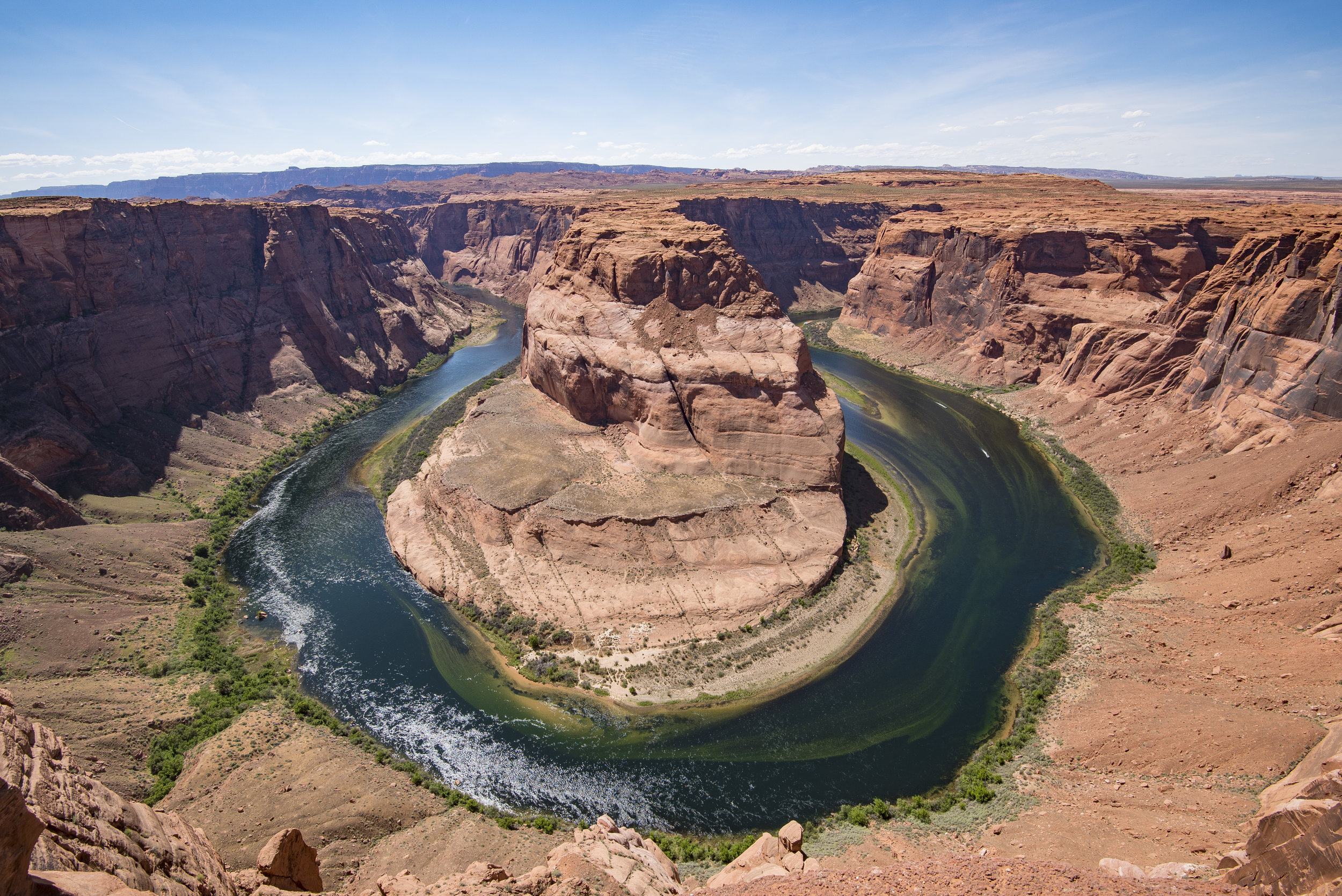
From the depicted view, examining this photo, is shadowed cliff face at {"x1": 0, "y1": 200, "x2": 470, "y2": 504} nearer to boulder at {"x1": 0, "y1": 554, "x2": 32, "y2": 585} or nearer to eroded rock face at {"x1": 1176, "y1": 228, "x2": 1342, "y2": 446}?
boulder at {"x1": 0, "y1": 554, "x2": 32, "y2": 585}

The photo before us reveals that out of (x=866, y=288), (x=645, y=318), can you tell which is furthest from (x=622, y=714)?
(x=866, y=288)

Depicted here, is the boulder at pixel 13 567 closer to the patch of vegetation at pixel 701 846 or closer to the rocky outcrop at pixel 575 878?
the rocky outcrop at pixel 575 878

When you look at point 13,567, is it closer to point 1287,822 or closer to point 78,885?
point 78,885

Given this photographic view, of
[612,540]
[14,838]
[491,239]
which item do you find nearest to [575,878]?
[14,838]

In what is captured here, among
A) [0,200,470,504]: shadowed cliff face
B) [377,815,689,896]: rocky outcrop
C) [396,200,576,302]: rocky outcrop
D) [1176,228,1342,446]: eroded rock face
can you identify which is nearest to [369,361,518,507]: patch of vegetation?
[0,200,470,504]: shadowed cliff face

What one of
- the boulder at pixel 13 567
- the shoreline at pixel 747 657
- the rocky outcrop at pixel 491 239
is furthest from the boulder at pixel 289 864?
the rocky outcrop at pixel 491 239
